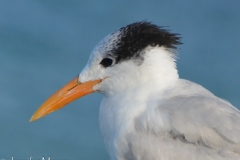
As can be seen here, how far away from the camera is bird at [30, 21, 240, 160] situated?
4555 mm

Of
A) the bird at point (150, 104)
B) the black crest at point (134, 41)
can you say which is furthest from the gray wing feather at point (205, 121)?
the black crest at point (134, 41)

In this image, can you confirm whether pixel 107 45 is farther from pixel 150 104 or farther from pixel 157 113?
pixel 157 113

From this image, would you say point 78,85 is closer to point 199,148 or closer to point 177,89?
point 177,89

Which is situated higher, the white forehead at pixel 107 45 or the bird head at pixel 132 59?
the white forehead at pixel 107 45

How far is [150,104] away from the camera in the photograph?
4801mm

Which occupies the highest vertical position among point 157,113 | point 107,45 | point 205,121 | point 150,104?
point 107,45

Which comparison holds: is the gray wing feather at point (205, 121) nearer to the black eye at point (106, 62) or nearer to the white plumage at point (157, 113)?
the white plumage at point (157, 113)

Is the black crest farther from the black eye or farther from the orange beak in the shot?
the orange beak

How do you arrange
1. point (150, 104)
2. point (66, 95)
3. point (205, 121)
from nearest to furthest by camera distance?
point (205, 121)
point (150, 104)
point (66, 95)

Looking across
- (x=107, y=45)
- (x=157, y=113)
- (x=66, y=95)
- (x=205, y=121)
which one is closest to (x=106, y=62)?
(x=107, y=45)

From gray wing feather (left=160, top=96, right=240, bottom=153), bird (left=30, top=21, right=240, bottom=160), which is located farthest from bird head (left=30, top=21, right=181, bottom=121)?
gray wing feather (left=160, top=96, right=240, bottom=153)

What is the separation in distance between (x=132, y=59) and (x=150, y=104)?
0.38 metres

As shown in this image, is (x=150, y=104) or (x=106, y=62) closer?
(x=150, y=104)

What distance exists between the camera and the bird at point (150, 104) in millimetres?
4555
